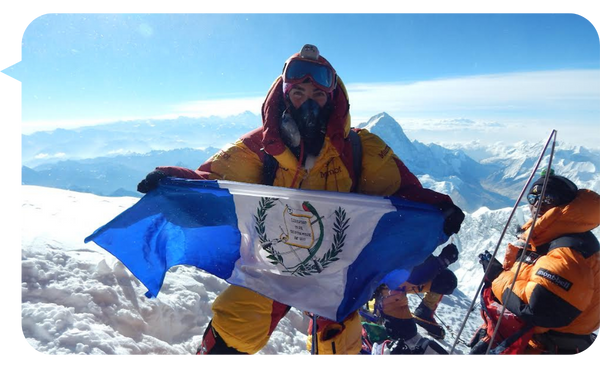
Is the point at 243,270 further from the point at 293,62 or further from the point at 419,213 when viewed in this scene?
the point at 293,62

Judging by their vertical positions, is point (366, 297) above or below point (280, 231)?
below

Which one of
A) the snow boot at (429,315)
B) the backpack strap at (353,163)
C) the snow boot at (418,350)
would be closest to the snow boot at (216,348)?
the backpack strap at (353,163)

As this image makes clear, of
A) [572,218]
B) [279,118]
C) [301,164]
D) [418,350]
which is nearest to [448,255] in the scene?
[418,350]

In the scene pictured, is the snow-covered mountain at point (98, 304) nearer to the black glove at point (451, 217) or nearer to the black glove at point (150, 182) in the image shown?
the black glove at point (451, 217)

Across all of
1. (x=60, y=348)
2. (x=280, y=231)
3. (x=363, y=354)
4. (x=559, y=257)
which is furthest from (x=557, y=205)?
(x=60, y=348)

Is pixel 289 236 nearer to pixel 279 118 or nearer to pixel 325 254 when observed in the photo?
pixel 325 254

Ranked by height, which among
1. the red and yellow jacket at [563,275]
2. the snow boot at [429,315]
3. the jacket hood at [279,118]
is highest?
the jacket hood at [279,118]
